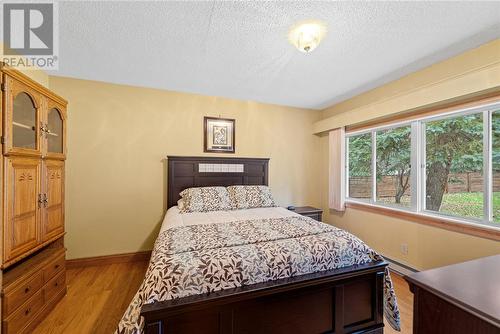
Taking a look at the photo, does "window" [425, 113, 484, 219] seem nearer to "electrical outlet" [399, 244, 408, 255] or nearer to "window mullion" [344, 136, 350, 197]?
"electrical outlet" [399, 244, 408, 255]

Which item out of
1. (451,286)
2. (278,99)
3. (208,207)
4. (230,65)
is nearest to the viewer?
(451,286)

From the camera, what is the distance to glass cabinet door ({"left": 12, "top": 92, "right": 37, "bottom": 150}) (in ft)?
5.41

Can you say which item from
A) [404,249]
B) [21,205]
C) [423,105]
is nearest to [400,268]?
[404,249]

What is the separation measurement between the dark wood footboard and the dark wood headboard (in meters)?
2.04

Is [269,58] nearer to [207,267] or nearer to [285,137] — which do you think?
[285,137]

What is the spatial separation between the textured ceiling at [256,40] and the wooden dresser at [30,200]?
64cm

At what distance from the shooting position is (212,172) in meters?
3.30

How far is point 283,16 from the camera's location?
1634mm

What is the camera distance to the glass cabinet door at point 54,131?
2025 mm

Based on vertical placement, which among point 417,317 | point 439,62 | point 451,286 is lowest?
point 417,317

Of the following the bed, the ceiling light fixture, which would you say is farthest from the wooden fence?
the ceiling light fixture

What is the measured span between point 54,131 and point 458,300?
306 centimetres

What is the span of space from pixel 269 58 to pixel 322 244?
1.83 m

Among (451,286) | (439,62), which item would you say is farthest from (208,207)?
(439,62)
